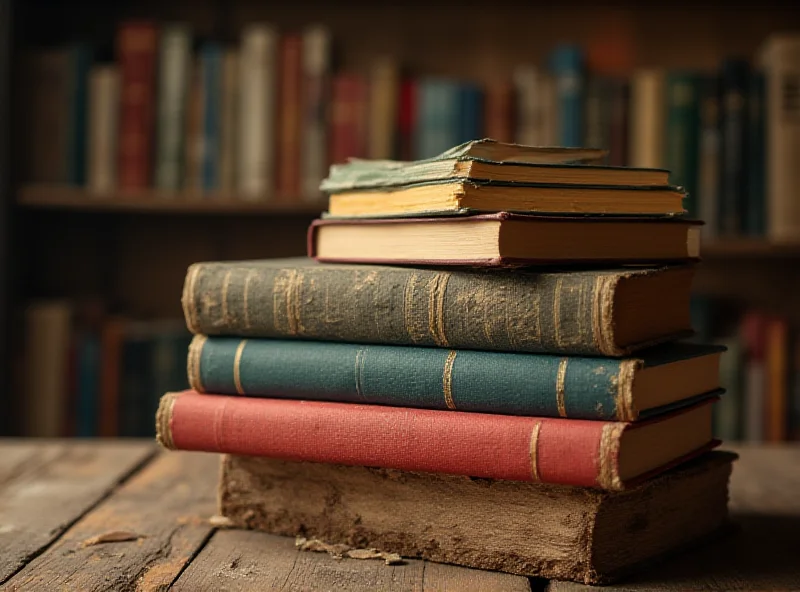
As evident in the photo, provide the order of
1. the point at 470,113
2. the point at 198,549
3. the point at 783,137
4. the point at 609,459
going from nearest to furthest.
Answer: the point at 609,459 < the point at 198,549 < the point at 783,137 < the point at 470,113

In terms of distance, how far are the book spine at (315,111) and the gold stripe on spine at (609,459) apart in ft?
3.97

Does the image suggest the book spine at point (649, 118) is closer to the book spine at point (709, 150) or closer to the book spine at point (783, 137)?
the book spine at point (709, 150)

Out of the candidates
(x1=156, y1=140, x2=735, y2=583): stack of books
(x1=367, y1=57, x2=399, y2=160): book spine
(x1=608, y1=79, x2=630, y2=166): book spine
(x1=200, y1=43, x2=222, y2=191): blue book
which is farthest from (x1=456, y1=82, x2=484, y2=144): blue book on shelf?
(x1=156, y1=140, x2=735, y2=583): stack of books

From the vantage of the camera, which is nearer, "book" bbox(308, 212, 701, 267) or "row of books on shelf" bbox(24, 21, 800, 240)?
"book" bbox(308, 212, 701, 267)

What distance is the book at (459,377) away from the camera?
0.70 m

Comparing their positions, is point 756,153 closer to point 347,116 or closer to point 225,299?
point 347,116

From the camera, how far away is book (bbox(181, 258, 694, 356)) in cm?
71

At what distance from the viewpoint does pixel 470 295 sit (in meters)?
0.75

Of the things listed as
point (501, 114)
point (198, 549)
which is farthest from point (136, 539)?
point (501, 114)

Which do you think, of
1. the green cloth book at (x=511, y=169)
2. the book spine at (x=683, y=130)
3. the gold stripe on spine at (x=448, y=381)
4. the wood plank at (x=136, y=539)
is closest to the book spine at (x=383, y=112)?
the book spine at (x=683, y=130)

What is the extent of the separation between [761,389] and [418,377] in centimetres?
122

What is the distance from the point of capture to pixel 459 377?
2.46ft

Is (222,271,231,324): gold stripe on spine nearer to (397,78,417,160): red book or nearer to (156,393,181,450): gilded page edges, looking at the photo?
(156,393,181,450): gilded page edges

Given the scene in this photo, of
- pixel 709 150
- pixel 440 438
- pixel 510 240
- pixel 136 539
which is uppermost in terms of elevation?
pixel 709 150
